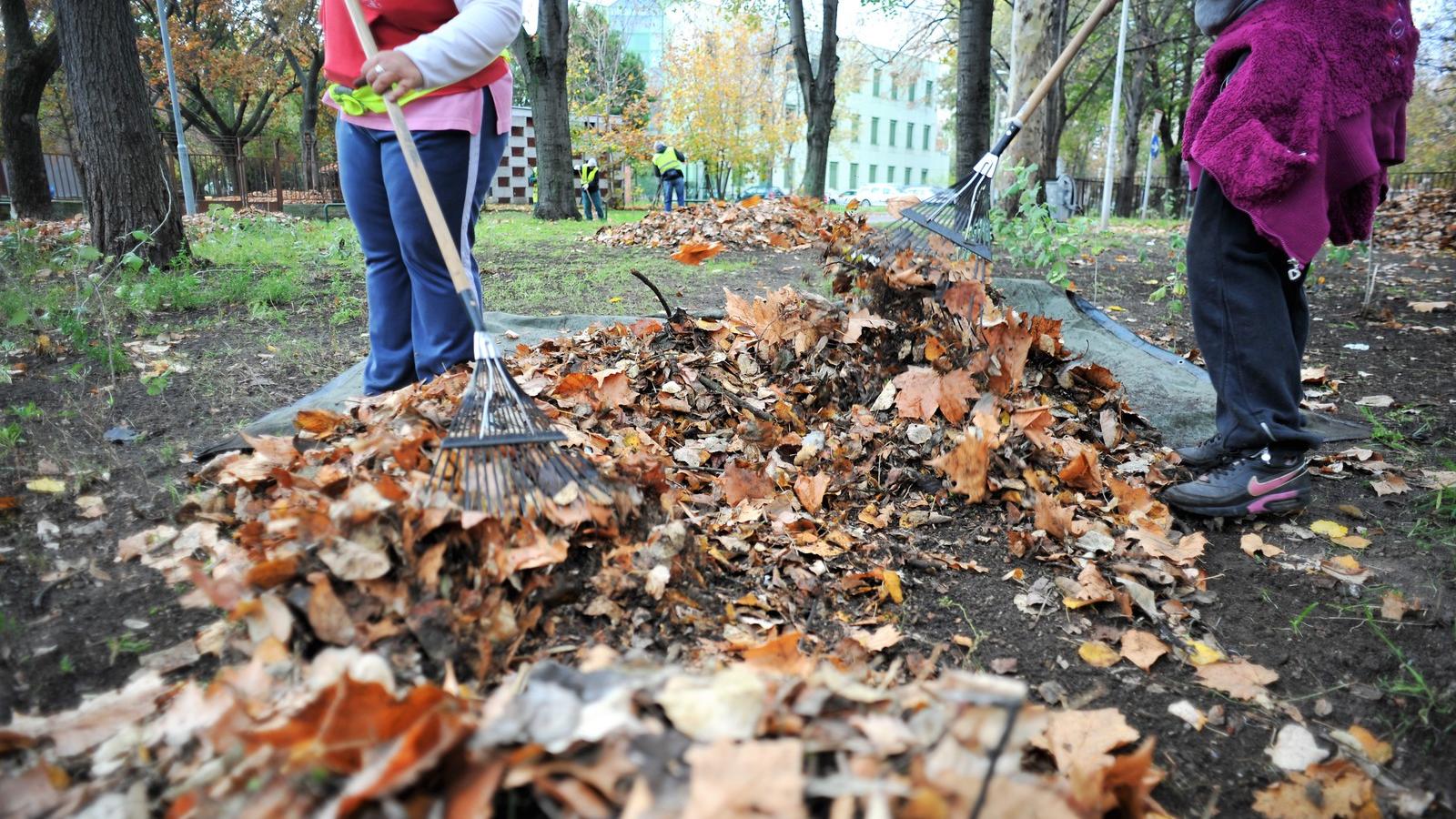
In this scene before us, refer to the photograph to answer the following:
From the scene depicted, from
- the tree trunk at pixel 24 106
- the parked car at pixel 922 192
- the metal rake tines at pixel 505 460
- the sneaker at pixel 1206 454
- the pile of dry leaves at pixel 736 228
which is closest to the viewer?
the metal rake tines at pixel 505 460

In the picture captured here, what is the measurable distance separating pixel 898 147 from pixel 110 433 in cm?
5611

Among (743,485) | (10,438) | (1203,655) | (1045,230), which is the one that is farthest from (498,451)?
(1045,230)

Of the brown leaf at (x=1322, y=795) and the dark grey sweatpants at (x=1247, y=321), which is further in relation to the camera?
the dark grey sweatpants at (x=1247, y=321)

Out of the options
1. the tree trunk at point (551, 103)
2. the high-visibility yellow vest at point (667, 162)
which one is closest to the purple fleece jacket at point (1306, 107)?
the tree trunk at point (551, 103)

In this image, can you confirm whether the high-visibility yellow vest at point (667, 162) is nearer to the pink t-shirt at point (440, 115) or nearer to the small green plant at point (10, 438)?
the pink t-shirt at point (440, 115)

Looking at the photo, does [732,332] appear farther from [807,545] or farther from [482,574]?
[482,574]

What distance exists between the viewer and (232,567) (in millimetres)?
1478

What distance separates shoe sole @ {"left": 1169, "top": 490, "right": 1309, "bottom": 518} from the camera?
2.11 m

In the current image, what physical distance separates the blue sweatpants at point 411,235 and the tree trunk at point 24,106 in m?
12.6

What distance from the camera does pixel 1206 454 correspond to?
2330 millimetres

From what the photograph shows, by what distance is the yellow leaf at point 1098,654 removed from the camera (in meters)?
1.60

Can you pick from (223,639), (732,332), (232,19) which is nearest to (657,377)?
(732,332)

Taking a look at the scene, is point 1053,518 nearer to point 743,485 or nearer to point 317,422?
point 743,485

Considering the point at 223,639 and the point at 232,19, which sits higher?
the point at 232,19
